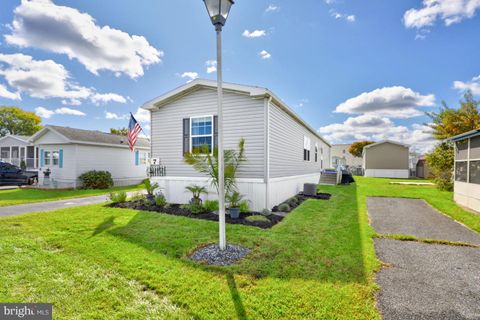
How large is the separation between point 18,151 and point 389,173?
4072cm

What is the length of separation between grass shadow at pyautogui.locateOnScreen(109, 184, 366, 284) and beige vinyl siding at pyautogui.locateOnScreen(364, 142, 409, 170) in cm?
2651

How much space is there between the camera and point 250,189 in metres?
7.29

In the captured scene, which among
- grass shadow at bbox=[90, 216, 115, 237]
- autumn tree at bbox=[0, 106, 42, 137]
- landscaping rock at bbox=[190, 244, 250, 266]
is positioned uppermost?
autumn tree at bbox=[0, 106, 42, 137]

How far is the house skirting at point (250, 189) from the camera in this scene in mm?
7207

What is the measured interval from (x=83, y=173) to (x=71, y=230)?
1097 cm

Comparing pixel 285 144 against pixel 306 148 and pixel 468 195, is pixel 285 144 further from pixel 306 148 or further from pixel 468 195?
pixel 468 195

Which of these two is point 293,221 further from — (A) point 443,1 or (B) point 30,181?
(B) point 30,181

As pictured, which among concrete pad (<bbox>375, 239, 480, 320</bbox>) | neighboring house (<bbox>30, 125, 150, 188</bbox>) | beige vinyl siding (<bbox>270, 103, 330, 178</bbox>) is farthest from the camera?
neighboring house (<bbox>30, 125, 150, 188</bbox>)

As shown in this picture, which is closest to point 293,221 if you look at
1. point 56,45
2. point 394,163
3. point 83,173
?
point 56,45

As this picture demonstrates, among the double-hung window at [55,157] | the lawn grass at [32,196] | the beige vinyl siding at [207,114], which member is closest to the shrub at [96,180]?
the lawn grass at [32,196]

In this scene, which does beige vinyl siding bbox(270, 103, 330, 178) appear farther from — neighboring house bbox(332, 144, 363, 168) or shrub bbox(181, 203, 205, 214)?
neighboring house bbox(332, 144, 363, 168)

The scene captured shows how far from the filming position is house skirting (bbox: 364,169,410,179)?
2817 centimetres

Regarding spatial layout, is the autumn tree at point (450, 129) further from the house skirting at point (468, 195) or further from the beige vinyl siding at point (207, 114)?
the beige vinyl siding at point (207, 114)

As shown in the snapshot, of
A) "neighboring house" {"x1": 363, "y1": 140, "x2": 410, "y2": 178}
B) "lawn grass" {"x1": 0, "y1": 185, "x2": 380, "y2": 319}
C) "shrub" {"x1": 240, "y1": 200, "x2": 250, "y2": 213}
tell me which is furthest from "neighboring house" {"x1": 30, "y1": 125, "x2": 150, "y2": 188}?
"neighboring house" {"x1": 363, "y1": 140, "x2": 410, "y2": 178}
